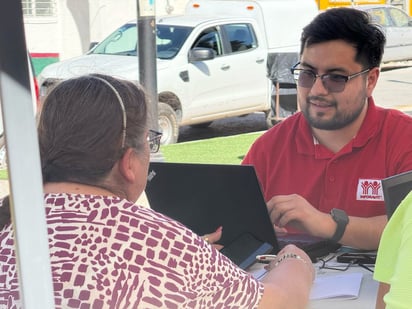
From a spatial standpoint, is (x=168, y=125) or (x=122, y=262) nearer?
(x=122, y=262)

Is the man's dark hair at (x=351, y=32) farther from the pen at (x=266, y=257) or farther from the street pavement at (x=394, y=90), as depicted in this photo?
the street pavement at (x=394, y=90)

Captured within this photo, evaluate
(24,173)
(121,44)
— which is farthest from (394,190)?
(121,44)

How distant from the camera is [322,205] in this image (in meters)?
3.24

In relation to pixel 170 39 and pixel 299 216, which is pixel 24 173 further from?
pixel 170 39

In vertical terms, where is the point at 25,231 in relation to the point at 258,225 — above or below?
above

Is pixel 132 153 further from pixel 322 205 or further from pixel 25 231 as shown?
pixel 322 205

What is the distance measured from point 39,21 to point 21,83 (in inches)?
687

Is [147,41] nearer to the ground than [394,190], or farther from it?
nearer to the ground

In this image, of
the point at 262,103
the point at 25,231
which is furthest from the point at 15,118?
the point at 262,103

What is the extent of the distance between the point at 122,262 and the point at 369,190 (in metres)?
1.51

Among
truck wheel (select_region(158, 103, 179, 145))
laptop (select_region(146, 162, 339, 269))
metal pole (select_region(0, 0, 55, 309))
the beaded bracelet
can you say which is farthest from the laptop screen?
truck wheel (select_region(158, 103, 179, 145))

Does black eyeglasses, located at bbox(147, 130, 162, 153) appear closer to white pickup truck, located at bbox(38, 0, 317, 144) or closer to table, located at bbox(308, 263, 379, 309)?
table, located at bbox(308, 263, 379, 309)

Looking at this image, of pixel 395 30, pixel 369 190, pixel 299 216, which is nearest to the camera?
pixel 299 216

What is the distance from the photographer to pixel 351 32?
3275 mm
